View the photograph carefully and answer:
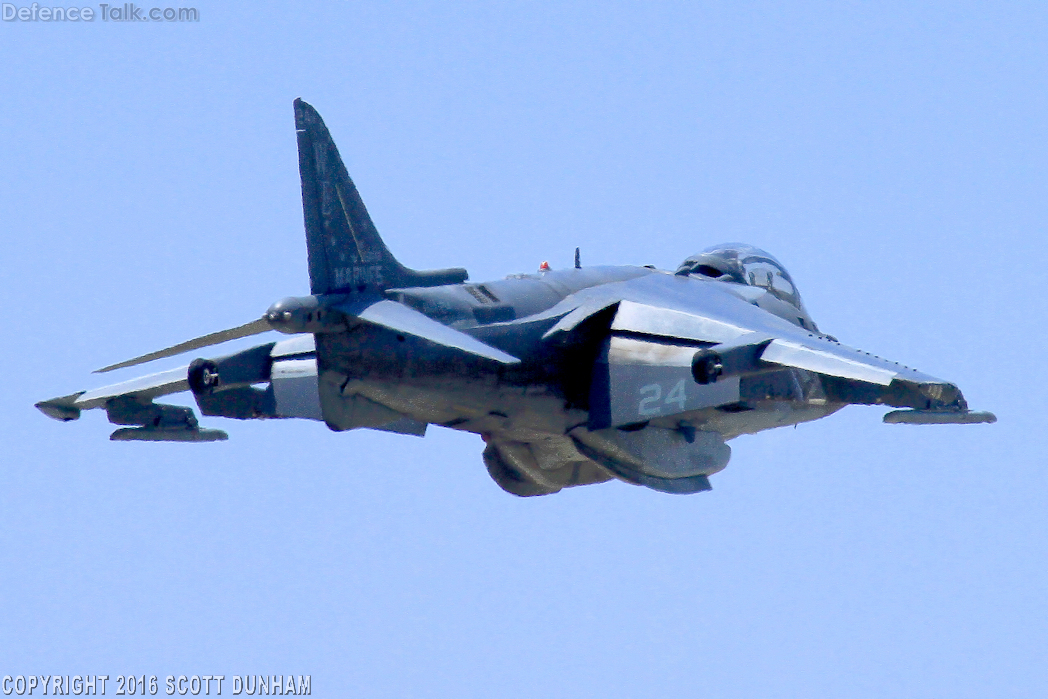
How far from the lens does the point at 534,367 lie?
24.7 metres

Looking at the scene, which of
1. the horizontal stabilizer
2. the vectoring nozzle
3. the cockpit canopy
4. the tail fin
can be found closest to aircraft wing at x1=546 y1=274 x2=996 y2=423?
the vectoring nozzle

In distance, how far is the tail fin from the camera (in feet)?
73.9

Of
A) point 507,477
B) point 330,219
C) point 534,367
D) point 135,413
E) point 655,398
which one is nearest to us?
point 330,219

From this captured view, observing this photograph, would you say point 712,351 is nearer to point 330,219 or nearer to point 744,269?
point 330,219

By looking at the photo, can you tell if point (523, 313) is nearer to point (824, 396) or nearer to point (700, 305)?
point (700, 305)

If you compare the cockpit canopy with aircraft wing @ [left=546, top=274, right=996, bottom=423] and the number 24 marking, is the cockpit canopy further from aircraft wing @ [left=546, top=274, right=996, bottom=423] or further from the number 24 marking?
the number 24 marking

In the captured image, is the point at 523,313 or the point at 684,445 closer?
the point at 523,313

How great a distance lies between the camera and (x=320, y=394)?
22.9 metres

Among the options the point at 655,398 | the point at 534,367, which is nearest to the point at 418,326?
the point at 534,367

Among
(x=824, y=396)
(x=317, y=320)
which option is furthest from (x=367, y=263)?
(x=824, y=396)

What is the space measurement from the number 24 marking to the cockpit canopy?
5106mm

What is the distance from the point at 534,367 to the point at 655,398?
1.79 m

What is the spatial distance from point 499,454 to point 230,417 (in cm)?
427

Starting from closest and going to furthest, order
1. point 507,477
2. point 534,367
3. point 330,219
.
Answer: point 330,219 < point 534,367 < point 507,477
